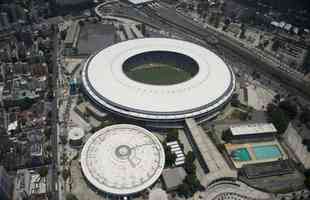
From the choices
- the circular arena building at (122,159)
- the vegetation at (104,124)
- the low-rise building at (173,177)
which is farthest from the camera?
the vegetation at (104,124)

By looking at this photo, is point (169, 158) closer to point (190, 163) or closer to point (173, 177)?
point (173, 177)

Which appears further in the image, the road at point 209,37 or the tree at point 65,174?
the road at point 209,37

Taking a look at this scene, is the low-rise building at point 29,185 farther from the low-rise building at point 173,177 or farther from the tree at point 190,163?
A: the tree at point 190,163

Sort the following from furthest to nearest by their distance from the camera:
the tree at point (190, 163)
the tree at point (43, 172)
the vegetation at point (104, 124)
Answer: the vegetation at point (104, 124) < the tree at point (190, 163) < the tree at point (43, 172)

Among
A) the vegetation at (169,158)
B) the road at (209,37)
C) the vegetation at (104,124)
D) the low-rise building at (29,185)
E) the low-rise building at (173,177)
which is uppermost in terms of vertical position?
the road at (209,37)

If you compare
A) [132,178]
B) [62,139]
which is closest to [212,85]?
[132,178]

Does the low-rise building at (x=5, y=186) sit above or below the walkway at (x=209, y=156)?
below

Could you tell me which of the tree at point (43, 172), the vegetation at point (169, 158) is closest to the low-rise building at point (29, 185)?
the tree at point (43, 172)

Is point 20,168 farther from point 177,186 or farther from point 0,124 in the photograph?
point 177,186
